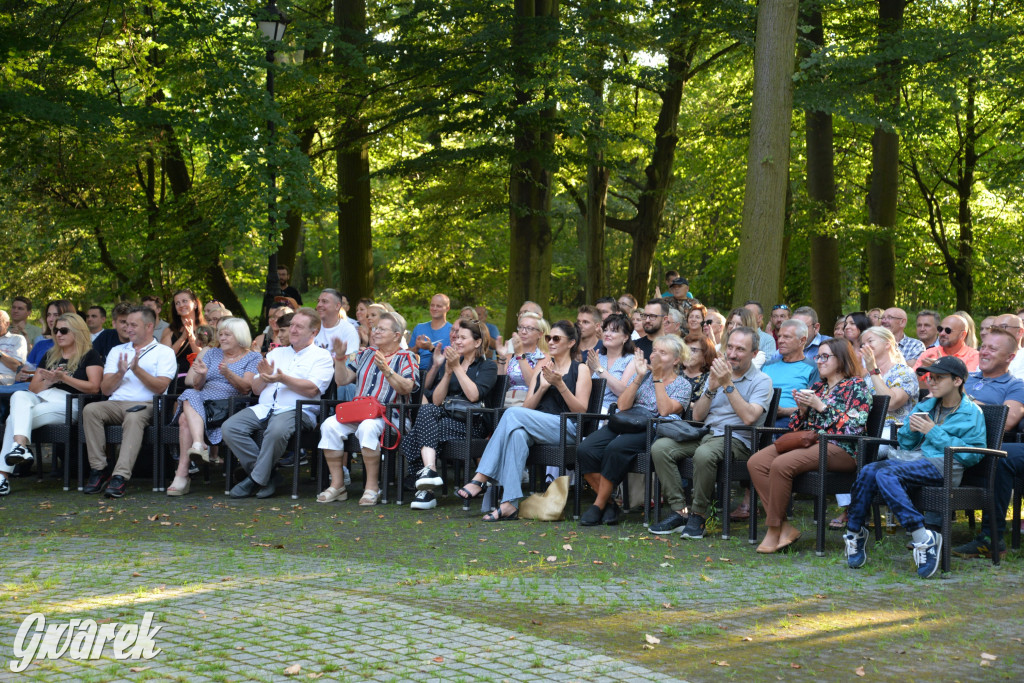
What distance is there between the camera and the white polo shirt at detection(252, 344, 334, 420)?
9.78 metres

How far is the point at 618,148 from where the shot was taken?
840 inches

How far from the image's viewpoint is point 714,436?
7.99 m

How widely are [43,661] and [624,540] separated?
13.6ft

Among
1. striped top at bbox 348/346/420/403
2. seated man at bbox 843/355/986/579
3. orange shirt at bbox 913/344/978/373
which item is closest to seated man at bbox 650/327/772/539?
seated man at bbox 843/355/986/579

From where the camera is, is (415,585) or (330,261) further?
(330,261)

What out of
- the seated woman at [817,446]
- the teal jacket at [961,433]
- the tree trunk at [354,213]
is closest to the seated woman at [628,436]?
the seated woman at [817,446]

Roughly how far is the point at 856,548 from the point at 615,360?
3.03 m

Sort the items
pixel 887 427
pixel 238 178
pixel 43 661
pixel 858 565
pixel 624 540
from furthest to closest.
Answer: pixel 238 178 < pixel 887 427 < pixel 624 540 < pixel 858 565 < pixel 43 661

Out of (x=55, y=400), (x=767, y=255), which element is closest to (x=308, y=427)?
(x=55, y=400)

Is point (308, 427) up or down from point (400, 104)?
down

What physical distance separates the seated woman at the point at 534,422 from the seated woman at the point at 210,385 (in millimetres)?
2616

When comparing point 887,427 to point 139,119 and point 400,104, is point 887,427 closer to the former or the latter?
point 139,119

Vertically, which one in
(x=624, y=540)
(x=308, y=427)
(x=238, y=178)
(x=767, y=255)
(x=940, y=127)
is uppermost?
(x=940, y=127)

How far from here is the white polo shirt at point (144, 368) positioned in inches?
397
